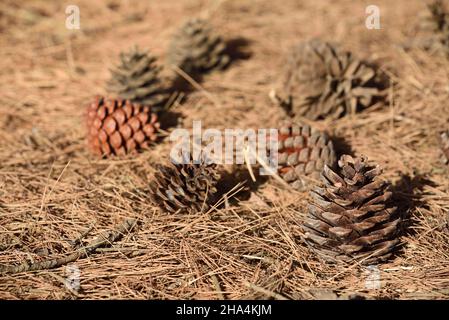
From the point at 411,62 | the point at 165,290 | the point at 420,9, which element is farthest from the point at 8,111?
the point at 420,9

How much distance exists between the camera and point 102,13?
3.72 m

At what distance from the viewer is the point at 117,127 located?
2.40 meters

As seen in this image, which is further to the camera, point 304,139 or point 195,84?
point 195,84

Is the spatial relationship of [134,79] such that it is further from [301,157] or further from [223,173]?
[301,157]

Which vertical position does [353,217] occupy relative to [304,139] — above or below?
below

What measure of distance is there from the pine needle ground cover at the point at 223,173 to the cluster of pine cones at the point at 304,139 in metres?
0.06

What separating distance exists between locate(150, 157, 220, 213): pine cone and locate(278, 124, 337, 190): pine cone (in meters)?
0.34

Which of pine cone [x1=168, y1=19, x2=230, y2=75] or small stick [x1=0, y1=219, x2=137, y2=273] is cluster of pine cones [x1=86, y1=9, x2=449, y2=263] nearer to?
pine cone [x1=168, y1=19, x2=230, y2=75]

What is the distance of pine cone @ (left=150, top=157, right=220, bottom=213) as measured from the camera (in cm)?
202

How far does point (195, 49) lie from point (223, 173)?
997 millimetres
